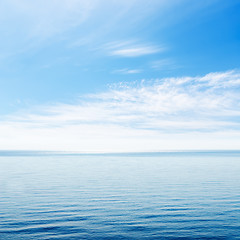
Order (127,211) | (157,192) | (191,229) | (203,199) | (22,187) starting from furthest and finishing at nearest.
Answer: (22,187)
(157,192)
(203,199)
(127,211)
(191,229)

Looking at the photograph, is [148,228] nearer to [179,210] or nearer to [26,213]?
[179,210]

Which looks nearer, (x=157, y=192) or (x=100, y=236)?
(x=100, y=236)

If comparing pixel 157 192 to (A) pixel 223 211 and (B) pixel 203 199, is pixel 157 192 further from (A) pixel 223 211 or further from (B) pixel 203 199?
(A) pixel 223 211

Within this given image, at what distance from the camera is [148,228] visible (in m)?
28.1

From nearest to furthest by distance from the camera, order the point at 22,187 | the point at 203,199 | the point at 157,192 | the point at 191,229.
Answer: the point at 191,229, the point at 203,199, the point at 157,192, the point at 22,187

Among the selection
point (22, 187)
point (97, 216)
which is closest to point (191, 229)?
point (97, 216)

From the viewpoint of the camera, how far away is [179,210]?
35.5 metres

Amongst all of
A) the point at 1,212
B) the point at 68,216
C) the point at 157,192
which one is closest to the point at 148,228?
the point at 68,216

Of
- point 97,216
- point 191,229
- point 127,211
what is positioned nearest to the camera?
point 191,229

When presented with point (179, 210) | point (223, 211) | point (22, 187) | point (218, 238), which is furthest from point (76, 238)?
point (22, 187)

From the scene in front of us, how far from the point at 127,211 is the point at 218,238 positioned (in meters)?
Answer: 12.4

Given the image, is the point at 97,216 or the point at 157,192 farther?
the point at 157,192

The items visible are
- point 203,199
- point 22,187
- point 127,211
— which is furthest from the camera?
point 22,187

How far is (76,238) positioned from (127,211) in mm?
10868
